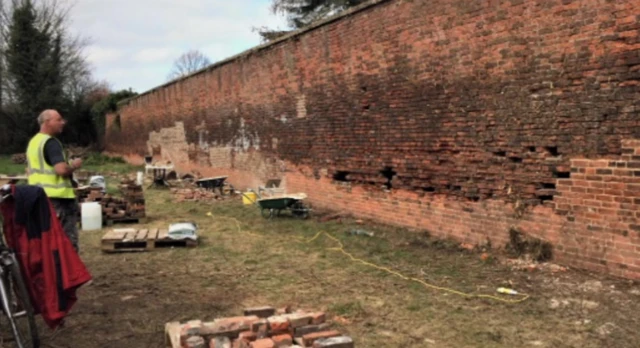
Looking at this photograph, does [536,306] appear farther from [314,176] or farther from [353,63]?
[314,176]

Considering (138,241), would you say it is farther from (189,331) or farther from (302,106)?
(302,106)

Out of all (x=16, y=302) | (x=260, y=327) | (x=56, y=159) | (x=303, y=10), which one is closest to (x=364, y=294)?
(x=260, y=327)

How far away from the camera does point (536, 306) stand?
502cm

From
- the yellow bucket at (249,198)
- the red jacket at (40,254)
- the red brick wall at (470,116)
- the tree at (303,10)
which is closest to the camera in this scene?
the red jacket at (40,254)

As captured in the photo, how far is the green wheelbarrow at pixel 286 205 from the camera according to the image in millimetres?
10289

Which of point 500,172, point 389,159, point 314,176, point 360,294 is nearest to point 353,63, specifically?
point 389,159

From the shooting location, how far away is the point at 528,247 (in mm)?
6512

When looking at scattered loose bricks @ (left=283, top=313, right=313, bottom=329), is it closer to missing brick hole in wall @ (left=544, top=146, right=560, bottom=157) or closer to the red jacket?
the red jacket

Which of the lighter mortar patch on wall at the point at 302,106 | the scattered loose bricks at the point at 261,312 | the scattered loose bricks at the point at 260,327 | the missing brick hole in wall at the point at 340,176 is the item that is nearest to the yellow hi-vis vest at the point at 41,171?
the scattered loose bricks at the point at 261,312

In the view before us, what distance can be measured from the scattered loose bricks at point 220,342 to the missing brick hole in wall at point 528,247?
4224 millimetres

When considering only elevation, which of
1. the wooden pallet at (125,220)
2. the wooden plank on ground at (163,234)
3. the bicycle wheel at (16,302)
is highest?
the bicycle wheel at (16,302)

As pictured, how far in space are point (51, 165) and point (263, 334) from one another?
2.79 meters

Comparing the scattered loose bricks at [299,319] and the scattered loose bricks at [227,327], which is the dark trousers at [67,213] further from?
the scattered loose bricks at [299,319]

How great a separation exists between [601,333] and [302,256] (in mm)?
3993
